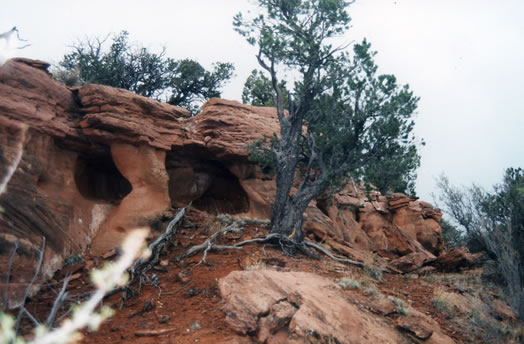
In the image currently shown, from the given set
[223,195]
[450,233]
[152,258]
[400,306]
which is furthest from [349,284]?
[450,233]

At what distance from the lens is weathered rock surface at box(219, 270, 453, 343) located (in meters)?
5.30

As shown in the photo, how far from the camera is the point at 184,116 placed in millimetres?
13070

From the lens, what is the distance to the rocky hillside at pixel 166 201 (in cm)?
589

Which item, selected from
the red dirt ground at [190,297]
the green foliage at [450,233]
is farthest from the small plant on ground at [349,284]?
the green foliage at [450,233]

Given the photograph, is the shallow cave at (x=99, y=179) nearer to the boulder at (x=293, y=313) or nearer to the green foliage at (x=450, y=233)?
the boulder at (x=293, y=313)

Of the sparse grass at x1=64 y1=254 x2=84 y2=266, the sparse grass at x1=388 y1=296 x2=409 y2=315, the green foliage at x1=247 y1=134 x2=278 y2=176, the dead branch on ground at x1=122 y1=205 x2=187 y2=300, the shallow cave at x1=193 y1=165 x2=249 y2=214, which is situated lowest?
the sparse grass at x1=64 y1=254 x2=84 y2=266

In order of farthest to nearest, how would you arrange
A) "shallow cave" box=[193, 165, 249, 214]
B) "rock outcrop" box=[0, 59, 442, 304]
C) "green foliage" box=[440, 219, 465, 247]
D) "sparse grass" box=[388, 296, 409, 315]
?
"green foliage" box=[440, 219, 465, 247] → "shallow cave" box=[193, 165, 249, 214] → "rock outcrop" box=[0, 59, 442, 304] → "sparse grass" box=[388, 296, 409, 315]

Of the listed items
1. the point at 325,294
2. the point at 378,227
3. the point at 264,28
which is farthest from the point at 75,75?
the point at 378,227

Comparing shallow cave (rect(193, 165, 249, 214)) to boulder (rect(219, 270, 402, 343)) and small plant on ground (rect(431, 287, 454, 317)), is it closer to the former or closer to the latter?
boulder (rect(219, 270, 402, 343))

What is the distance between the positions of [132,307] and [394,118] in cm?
877

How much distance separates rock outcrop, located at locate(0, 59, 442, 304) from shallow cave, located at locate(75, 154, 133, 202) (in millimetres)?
35

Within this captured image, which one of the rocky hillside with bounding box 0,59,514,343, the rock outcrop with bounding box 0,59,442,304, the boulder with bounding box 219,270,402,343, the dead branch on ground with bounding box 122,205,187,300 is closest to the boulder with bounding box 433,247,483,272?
the rocky hillside with bounding box 0,59,514,343

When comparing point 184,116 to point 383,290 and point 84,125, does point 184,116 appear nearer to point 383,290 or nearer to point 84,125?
point 84,125

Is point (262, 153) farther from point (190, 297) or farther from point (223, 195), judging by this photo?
point (190, 297)
